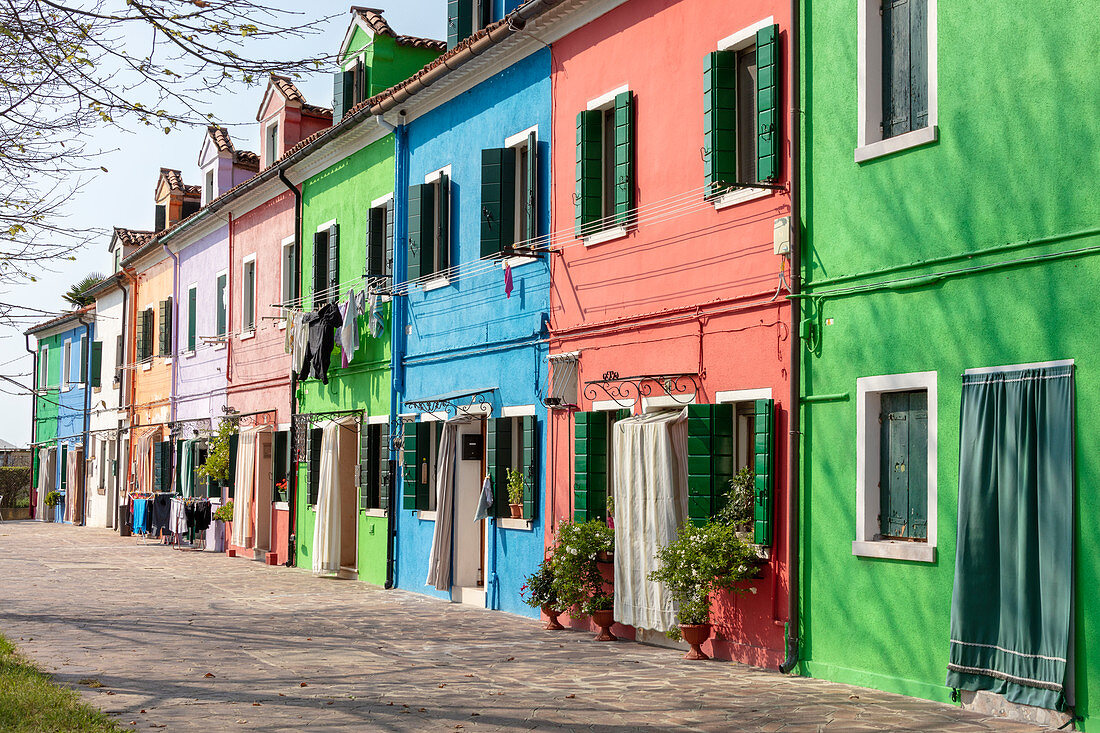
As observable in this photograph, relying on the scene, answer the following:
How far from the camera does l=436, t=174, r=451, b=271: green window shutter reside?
17.4 meters

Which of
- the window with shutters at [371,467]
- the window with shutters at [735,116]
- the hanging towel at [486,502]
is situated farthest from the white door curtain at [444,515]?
the window with shutters at [735,116]

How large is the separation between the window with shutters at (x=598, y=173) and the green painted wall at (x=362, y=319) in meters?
5.98

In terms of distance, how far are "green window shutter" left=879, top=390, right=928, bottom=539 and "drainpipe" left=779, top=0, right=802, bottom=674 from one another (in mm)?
858

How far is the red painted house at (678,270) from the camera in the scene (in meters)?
11.0

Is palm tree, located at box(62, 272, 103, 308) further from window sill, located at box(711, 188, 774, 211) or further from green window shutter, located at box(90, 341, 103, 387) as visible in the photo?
window sill, located at box(711, 188, 774, 211)

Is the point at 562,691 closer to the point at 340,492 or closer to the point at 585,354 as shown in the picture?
the point at 585,354

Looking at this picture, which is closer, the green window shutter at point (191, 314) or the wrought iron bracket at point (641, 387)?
the wrought iron bracket at point (641, 387)

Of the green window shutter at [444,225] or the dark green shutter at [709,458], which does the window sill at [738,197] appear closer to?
the dark green shutter at [709,458]

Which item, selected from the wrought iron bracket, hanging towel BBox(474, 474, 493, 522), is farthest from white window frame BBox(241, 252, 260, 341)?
the wrought iron bracket

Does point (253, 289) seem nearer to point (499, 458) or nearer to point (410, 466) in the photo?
point (410, 466)

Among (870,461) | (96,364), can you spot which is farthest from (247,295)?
(870,461)

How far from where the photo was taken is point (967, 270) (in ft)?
29.7

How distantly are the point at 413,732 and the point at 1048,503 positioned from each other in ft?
14.2

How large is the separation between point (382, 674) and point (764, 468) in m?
3.62
